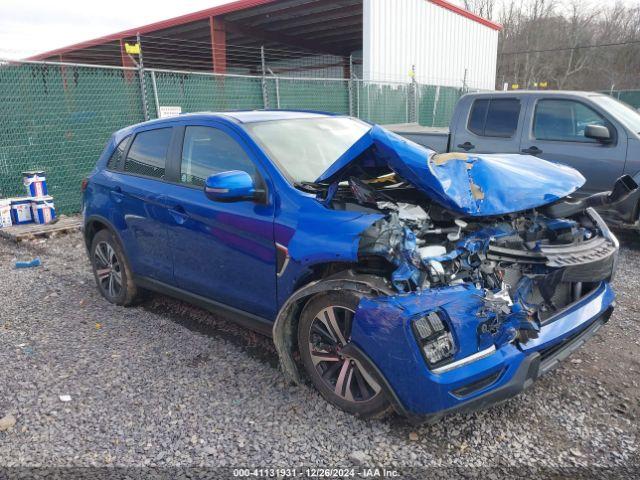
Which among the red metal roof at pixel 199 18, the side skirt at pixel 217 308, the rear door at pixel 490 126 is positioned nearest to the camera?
the side skirt at pixel 217 308

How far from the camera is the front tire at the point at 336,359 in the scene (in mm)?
2627

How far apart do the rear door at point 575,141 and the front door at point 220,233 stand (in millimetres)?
4271

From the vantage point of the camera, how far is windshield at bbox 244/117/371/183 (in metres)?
3.28

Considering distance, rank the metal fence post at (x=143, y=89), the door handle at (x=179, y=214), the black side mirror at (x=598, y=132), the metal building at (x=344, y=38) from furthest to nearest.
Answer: the metal building at (x=344, y=38) < the metal fence post at (x=143, y=89) < the black side mirror at (x=598, y=132) < the door handle at (x=179, y=214)

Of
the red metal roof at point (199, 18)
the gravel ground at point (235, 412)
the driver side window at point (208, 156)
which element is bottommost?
the gravel ground at point (235, 412)

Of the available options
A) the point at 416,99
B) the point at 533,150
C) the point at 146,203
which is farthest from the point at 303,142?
the point at 416,99

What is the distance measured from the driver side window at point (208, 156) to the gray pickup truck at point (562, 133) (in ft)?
13.4

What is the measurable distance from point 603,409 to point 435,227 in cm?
144

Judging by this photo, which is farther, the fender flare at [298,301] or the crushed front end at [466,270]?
the fender flare at [298,301]

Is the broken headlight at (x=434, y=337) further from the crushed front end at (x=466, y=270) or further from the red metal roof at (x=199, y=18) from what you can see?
the red metal roof at (x=199, y=18)

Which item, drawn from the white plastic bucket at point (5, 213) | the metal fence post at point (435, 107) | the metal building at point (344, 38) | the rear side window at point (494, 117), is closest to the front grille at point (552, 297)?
the rear side window at point (494, 117)

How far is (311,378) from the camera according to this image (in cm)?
298

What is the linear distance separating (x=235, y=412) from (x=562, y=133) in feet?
17.2

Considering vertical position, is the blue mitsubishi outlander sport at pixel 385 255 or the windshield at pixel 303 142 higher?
the windshield at pixel 303 142
